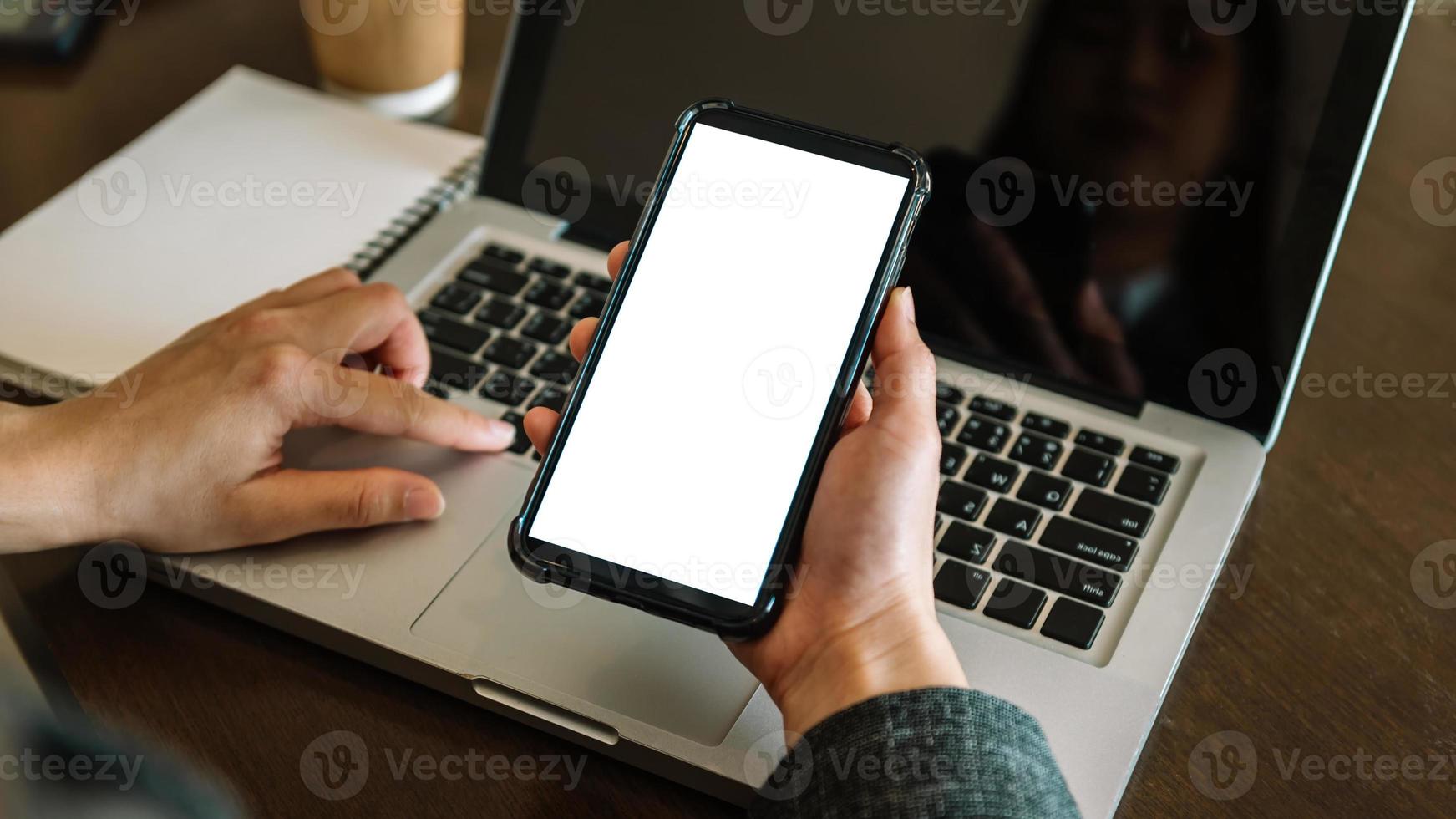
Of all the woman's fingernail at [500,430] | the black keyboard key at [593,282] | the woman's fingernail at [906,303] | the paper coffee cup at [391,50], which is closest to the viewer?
the woman's fingernail at [906,303]

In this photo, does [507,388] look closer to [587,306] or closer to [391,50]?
[587,306]

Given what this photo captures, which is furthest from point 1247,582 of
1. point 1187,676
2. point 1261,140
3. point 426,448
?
point 426,448

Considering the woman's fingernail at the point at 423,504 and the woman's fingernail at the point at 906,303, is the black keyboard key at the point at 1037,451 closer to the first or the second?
the woman's fingernail at the point at 906,303

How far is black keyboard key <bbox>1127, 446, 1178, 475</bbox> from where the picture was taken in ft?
2.14

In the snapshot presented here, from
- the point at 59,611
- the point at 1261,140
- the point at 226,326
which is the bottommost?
the point at 59,611

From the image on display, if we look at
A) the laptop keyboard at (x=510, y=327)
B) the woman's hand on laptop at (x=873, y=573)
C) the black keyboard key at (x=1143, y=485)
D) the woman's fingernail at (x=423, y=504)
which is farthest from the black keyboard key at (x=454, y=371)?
the black keyboard key at (x=1143, y=485)

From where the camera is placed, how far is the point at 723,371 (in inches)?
22.2

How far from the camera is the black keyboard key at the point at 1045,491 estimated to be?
625 mm

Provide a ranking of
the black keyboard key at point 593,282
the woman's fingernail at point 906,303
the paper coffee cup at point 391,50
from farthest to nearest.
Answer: the paper coffee cup at point 391,50 < the black keyboard key at point 593,282 < the woman's fingernail at point 906,303

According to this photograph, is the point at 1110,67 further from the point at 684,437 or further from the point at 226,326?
the point at 226,326

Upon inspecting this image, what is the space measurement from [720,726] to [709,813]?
0.12ft

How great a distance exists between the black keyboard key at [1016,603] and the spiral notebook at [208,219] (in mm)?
459

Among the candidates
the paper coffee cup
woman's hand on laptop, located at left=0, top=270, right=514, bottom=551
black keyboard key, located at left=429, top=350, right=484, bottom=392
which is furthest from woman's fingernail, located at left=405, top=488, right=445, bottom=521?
the paper coffee cup

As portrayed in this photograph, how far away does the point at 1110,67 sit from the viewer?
672mm
